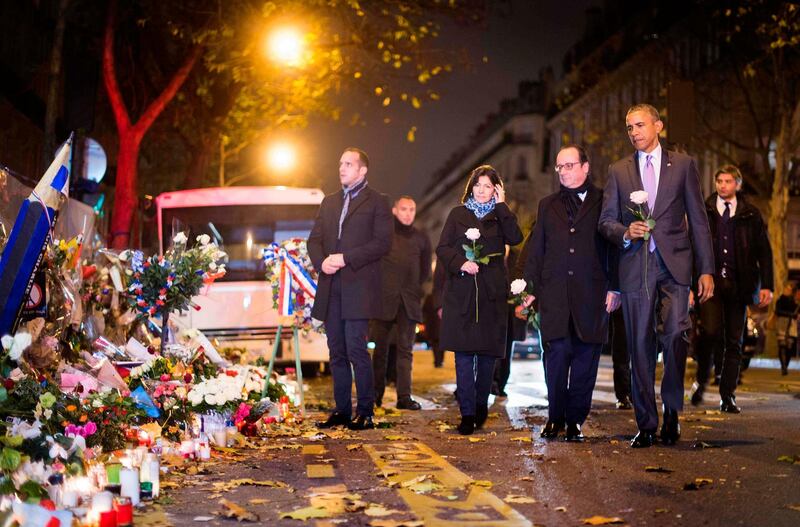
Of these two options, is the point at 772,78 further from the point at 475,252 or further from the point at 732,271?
the point at 475,252

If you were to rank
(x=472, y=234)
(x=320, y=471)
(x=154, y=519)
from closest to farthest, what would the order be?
(x=154, y=519), (x=320, y=471), (x=472, y=234)

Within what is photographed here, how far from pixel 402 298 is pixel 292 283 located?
1.44m

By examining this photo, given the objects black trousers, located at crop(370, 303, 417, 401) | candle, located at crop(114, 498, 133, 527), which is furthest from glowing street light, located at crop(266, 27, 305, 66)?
candle, located at crop(114, 498, 133, 527)

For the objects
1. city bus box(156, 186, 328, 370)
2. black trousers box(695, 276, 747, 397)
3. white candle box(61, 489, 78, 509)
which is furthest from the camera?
city bus box(156, 186, 328, 370)

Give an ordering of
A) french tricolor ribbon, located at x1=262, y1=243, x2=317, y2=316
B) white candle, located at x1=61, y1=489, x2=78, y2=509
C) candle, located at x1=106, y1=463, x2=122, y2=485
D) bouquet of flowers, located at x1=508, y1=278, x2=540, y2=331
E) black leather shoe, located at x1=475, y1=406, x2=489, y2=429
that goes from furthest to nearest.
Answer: french tricolor ribbon, located at x1=262, y1=243, x2=317, y2=316 → black leather shoe, located at x1=475, y1=406, x2=489, y2=429 → bouquet of flowers, located at x1=508, y1=278, x2=540, y2=331 → candle, located at x1=106, y1=463, x2=122, y2=485 → white candle, located at x1=61, y1=489, x2=78, y2=509

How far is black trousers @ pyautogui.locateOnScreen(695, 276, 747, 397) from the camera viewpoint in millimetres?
11773

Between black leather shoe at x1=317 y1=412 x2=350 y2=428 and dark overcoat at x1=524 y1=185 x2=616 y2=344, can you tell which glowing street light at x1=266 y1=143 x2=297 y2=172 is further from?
dark overcoat at x1=524 y1=185 x2=616 y2=344

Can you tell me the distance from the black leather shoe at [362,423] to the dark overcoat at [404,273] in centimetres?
232

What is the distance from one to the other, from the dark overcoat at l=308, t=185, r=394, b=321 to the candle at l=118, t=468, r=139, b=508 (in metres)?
4.08

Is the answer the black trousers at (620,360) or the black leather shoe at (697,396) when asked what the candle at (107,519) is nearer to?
the black trousers at (620,360)

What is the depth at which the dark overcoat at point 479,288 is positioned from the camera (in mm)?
9977

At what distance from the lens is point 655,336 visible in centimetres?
896

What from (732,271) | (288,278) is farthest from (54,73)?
(732,271)

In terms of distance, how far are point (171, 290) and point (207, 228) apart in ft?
28.5
